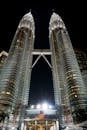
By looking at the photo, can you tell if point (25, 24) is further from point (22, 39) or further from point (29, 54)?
point (29, 54)

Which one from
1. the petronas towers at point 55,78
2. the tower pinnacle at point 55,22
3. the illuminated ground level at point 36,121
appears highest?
the tower pinnacle at point 55,22

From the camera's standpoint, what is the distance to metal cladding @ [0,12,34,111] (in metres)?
32.2

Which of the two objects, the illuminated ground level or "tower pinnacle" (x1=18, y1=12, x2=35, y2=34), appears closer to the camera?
the illuminated ground level

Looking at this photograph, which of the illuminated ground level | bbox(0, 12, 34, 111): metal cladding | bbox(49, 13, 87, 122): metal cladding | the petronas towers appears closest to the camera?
bbox(49, 13, 87, 122): metal cladding

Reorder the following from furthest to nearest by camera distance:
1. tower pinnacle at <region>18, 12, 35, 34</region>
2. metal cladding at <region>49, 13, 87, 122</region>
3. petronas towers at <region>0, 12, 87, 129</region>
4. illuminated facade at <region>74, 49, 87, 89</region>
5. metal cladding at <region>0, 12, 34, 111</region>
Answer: tower pinnacle at <region>18, 12, 35, 34</region> < illuminated facade at <region>74, 49, 87, 89</region> < metal cladding at <region>0, 12, 34, 111</region> < petronas towers at <region>0, 12, 87, 129</region> < metal cladding at <region>49, 13, 87, 122</region>

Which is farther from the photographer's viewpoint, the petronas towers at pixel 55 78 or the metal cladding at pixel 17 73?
the metal cladding at pixel 17 73

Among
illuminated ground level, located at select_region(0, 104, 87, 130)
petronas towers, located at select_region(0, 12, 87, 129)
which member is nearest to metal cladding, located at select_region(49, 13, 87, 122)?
petronas towers, located at select_region(0, 12, 87, 129)

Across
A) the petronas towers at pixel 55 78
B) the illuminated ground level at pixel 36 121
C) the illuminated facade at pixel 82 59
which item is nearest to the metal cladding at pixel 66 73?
the petronas towers at pixel 55 78

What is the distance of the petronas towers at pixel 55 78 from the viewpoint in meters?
30.2

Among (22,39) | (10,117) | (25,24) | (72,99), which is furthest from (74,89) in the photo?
(25,24)

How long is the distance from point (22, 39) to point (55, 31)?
10.5m

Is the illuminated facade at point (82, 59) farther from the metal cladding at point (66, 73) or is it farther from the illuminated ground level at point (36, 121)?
the illuminated ground level at point (36, 121)

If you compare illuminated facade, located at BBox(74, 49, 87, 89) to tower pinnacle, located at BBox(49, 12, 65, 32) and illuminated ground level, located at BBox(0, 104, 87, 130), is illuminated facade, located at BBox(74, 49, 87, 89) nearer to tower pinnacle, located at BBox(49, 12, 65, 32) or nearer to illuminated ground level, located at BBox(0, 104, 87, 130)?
tower pinnacle, located at BBox(49, 12, 65, 32)

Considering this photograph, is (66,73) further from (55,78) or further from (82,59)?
(82,59)
